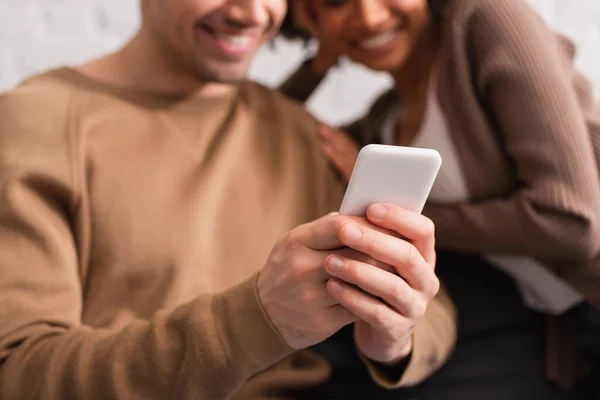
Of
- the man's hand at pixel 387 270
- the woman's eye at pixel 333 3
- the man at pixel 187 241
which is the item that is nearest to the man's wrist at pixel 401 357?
the man at pixel 187 241

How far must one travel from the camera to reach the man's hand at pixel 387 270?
0.47 m

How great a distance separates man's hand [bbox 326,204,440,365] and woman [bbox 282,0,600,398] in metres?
0.31

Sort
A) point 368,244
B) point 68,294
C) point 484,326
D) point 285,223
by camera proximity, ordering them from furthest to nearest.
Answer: point 484,326 < point 285,223 < point 68,294 < point 368,244

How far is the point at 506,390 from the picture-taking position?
2.84 feet

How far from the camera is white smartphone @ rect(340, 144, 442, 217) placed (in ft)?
1.48

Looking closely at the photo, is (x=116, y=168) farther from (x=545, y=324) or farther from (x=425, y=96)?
(x=545, y=324)

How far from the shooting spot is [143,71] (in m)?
0.80

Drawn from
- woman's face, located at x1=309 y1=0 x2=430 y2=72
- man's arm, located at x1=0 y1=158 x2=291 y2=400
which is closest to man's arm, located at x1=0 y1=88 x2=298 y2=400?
man's arm, located at x1=0 y1=158 x2=291 y2=400

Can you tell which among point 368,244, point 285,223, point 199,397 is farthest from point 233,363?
point 285,223

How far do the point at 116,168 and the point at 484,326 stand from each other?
0.59 m

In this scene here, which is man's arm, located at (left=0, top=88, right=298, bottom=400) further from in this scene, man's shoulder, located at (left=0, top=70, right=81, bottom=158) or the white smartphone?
the white smartphone

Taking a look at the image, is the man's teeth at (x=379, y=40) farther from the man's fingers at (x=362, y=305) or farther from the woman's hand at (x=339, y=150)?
the man's fingers at (x=362, y=305)

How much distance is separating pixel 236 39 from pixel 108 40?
712 millimetres

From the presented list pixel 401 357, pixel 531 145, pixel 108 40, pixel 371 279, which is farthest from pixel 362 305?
pixel 108 40
